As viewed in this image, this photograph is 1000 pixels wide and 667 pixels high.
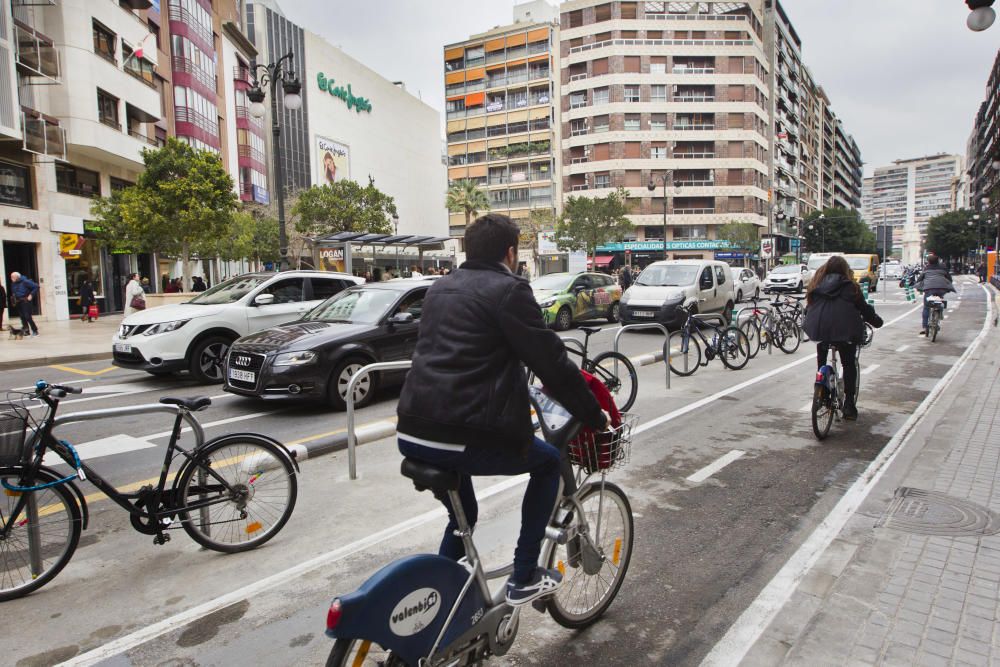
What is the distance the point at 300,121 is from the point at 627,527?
254ft

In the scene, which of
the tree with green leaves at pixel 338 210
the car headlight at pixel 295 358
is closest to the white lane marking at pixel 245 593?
the car headlight at pixel 295 358

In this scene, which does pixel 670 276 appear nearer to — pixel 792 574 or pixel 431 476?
pixel 792 574

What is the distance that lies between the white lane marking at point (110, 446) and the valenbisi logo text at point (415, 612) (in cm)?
540

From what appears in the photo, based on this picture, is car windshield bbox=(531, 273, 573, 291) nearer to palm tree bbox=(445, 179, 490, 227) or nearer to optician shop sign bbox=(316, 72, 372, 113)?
palm tree bbox=(445, 179, 490, 227)

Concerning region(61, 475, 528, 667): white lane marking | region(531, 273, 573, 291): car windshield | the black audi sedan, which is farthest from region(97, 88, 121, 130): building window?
region(61, 475, 528, 667): white lane marking

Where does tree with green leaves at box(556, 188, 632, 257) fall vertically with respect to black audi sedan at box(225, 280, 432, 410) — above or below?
above

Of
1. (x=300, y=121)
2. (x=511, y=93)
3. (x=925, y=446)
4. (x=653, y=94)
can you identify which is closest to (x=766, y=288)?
(x=925, y=446)

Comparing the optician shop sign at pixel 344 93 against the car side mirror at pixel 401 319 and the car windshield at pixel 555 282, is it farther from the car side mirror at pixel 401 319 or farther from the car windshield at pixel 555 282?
the car side mirror at pixel 401 319

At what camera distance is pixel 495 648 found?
101 inches

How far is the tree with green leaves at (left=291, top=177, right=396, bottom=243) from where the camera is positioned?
46656 millimetres

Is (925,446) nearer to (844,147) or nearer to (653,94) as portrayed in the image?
(653,94)

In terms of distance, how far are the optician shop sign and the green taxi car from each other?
6721 cm

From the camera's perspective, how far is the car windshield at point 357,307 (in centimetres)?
A: 889

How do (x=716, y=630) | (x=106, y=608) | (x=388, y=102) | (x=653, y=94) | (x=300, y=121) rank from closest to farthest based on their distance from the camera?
(x=716, y=630)
(x=106, y=608)
(x=653, y=94)
(x=300, y=121)
(x=388, y=102)
